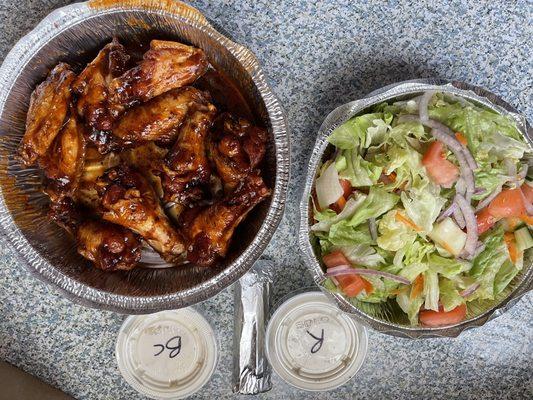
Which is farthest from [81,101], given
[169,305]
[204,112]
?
[169,305]

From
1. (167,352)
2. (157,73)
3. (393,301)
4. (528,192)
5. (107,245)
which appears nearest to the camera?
(157,73)

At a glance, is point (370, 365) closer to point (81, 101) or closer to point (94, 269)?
point (94, 269)

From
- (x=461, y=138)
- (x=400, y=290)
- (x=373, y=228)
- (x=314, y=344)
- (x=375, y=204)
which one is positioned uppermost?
(x=461, y=138)

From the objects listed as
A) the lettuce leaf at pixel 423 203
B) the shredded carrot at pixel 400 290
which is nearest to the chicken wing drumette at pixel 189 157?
the lettuce leaf at pixel 423 203

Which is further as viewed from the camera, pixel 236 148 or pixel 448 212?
pixel 448 212

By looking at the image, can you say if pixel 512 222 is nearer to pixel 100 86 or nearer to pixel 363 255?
pixel 363 255

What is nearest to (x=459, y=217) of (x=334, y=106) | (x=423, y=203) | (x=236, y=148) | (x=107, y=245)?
(x=423, y=203)

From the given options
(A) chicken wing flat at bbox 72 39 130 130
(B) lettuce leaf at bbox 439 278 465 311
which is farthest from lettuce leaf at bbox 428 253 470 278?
(A) chicken wing flat at bbox 72 39 130 130
